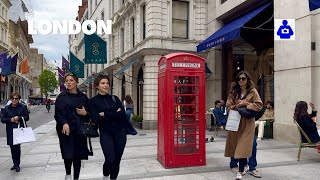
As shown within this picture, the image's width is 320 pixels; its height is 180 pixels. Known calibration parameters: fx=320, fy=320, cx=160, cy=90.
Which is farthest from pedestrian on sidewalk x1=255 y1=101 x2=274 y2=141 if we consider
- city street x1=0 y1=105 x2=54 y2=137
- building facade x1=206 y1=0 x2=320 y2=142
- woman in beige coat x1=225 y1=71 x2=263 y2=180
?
city street x1=0 y1=105 x2=54 y2=137

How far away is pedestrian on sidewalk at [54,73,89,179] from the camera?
15.3 feet

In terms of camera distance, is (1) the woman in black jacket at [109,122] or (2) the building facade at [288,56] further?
(2) the building facade at [288,56]

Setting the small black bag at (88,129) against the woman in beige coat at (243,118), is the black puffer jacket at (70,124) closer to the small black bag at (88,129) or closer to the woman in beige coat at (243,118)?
the small black bag at (88,129)

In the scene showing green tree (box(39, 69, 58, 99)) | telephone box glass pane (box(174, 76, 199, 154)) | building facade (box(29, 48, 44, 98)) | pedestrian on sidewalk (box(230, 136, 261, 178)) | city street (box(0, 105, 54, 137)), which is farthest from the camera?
building facade (box(29, 48, 44, 98))

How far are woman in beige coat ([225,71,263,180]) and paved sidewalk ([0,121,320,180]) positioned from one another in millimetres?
680

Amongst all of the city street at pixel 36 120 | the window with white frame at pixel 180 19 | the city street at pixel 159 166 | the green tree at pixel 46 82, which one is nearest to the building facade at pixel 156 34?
the window with white frame at pixel 180 19

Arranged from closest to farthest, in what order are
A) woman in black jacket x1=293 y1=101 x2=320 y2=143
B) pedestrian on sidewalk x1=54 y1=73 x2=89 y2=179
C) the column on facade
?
pedestrian on sidewalk x1=54 y1=73 x2=89 y2=179 → woman in black jacket x1=293 y1=101 x2=320 y2=143 → the column on facade

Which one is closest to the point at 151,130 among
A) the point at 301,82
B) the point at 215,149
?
the point at 215,149

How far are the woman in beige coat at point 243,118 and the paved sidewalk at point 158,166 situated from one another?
680mm

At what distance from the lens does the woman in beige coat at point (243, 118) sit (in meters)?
5.55

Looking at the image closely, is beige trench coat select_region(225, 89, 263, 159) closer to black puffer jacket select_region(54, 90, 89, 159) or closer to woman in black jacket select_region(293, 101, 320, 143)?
woman in black jacket select_region(293, 101, 320, 143)

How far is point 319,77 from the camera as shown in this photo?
973 centimetres

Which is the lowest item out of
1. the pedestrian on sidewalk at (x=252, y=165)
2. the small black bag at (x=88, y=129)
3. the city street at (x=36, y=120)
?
the city street at (x=36, y=120)

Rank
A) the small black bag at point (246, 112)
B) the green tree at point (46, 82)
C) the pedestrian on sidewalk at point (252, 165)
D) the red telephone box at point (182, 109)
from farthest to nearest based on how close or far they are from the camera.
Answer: the green tree at point (46, 82) < the red telephone box at point (182, 109) < the pedestrian on sidewalk at point (252, 165) < the small black bag at point (246, 112)
